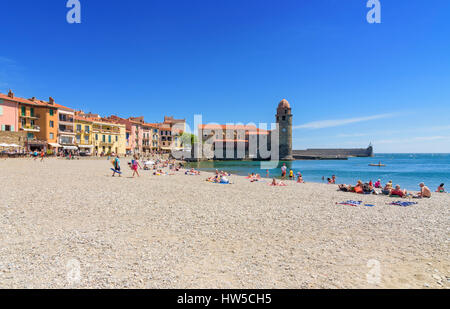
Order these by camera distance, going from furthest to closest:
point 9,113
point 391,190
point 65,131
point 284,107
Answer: point 284,107, point 65,131, point 9,113, point 391,190

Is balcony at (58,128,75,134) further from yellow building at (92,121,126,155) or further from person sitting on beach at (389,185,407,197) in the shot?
person sitting on beach at (389,185,407,197)

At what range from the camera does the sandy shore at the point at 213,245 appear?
4.58 meters

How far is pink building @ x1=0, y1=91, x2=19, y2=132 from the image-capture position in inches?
1564

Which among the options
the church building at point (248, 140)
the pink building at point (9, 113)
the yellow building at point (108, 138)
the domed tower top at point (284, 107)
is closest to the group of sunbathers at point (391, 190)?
the pink building at point (9, 113)

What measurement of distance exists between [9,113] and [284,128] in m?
74.6

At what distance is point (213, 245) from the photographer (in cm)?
627

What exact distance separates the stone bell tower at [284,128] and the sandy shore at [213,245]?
80099 millimetres

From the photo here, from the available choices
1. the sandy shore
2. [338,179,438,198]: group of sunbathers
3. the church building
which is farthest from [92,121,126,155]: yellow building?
[338,179,438,198]: group of sunbathers

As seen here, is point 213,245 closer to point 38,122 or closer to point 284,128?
point 38,122

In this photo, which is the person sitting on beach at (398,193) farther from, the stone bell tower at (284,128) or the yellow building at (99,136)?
the stone bell tower at (284,128)

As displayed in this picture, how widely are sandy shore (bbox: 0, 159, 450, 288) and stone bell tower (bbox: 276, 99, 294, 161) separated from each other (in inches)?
3154

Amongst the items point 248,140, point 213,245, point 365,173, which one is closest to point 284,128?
point 248,140
